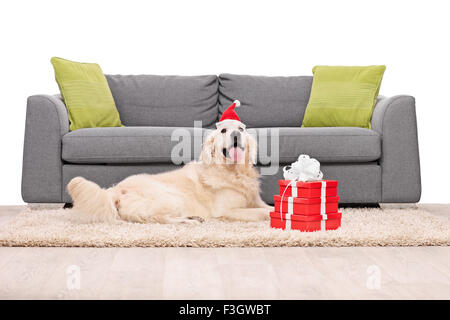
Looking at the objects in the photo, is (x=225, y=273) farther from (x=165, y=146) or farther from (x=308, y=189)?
(x=165, y=146)

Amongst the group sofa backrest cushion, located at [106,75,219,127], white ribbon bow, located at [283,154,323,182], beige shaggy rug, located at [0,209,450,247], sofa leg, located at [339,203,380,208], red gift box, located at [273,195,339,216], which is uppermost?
sofa backrest cushion, located at [106,75,219,127]

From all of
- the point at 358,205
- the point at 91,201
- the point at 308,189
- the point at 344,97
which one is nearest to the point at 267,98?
the point at 344,97

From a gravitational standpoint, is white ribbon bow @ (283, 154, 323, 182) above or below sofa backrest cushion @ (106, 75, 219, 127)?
below

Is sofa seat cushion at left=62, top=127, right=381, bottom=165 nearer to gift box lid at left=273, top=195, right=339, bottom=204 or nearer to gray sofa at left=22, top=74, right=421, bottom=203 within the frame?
gray sofa at left=22, top=74, right=421, bottom=203

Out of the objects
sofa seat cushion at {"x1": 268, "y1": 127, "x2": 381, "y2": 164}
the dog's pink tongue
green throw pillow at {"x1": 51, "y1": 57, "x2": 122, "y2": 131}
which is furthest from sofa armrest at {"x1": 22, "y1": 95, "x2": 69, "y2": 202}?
sofa seat cushion at {"x1": 268, "y1": 127, "x2": 381, "y2": 164}

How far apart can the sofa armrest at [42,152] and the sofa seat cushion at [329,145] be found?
146cm

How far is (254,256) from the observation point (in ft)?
7.41

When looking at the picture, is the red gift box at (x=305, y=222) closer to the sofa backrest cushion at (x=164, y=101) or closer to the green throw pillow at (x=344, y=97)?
the green throw pillow at (x=344, y=97)

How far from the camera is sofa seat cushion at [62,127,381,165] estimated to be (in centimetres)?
359

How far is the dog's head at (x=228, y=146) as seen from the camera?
3.10m

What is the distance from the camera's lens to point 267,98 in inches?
173

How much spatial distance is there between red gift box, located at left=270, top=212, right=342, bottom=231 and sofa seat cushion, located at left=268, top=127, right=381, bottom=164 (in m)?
0.85

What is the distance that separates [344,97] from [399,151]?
67cm
